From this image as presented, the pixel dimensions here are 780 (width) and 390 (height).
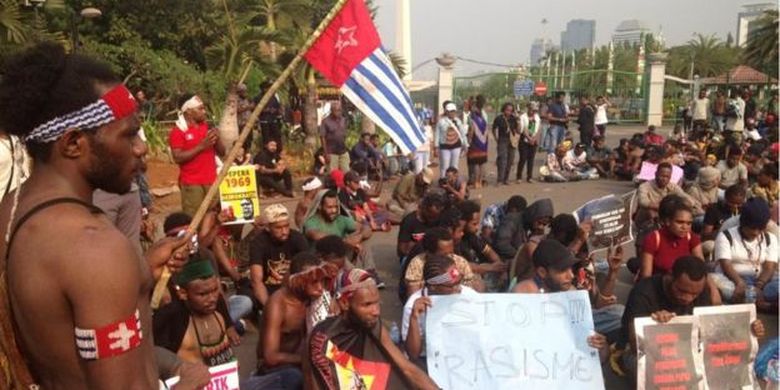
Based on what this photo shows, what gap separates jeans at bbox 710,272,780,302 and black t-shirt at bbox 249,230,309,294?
3252mm

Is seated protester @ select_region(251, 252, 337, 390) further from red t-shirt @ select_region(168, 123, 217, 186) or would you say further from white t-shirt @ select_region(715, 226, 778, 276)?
white t-shirt @ select_region(715, 226, 778, 276)

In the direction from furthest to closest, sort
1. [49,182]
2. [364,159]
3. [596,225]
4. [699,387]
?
[364,159]
[596,225]
[699,387]
[49,182]

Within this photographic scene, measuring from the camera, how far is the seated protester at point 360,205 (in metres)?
8.43

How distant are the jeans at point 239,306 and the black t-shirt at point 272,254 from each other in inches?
7.4

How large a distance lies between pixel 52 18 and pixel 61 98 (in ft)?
56.9

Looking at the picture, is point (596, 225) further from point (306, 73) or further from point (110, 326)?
point (306, 73)

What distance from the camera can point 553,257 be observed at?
4.73 m

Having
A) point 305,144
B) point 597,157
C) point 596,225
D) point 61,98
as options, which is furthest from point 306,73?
point 61,98

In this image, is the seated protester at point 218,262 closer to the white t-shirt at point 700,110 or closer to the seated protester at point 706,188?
the seated protester at point 706,188

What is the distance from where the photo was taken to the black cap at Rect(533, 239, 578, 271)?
15.4 ft

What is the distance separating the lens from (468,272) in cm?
539

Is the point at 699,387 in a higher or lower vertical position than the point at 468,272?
lower

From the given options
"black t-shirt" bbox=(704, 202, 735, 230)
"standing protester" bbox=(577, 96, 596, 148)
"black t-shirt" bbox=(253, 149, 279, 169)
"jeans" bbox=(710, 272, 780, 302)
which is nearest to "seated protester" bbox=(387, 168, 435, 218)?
"black t-shirt" bbox=(253, 149, 279, 169)

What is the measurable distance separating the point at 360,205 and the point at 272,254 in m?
3.39
